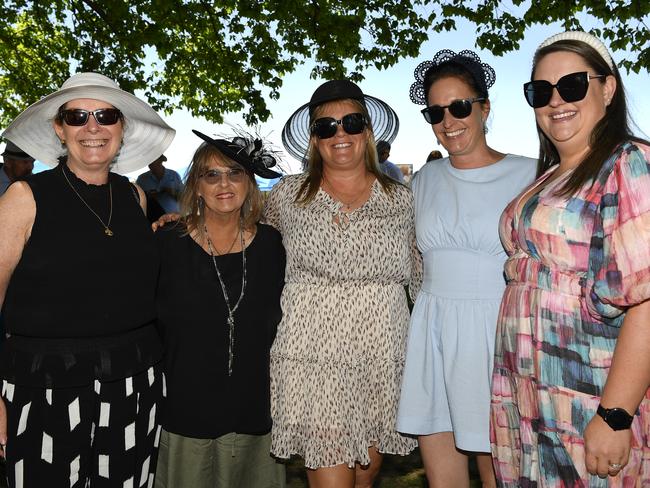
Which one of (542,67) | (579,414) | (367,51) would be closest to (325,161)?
(542,67)

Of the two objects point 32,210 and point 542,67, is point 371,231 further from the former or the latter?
point 32,210

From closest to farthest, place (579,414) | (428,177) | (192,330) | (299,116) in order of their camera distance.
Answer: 1. (579,414)
2. (192,330)
3. (428,177)
4. (299,116)

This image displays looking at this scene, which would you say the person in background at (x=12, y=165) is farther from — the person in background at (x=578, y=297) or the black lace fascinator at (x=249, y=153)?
the person in background at (x=578, y=297)

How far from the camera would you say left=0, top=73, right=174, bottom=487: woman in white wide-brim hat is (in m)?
2.71

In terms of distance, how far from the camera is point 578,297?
2230 millimetres

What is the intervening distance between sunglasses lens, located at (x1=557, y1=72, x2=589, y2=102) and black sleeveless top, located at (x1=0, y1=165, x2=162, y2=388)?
1.99 metres

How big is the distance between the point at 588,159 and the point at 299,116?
2010 mm

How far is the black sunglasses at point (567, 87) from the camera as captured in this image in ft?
7.84

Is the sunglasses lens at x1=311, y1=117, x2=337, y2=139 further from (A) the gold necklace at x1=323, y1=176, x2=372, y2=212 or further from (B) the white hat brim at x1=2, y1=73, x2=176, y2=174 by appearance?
(B) the white hat brim at x1=2, y1=73, x2=176, y2=174

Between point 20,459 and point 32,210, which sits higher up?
point 32,210

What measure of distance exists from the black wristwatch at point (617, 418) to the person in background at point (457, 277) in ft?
3.57

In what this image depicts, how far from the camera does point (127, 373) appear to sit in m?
2.85

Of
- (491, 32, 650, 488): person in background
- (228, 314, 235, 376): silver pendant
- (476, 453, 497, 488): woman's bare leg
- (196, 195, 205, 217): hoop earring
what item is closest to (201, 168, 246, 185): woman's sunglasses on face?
(196, 195, 205, 217): hoop earring

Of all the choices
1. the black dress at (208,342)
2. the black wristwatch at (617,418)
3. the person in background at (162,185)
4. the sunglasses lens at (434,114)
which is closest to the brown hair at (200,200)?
the black dress at (208,342)
